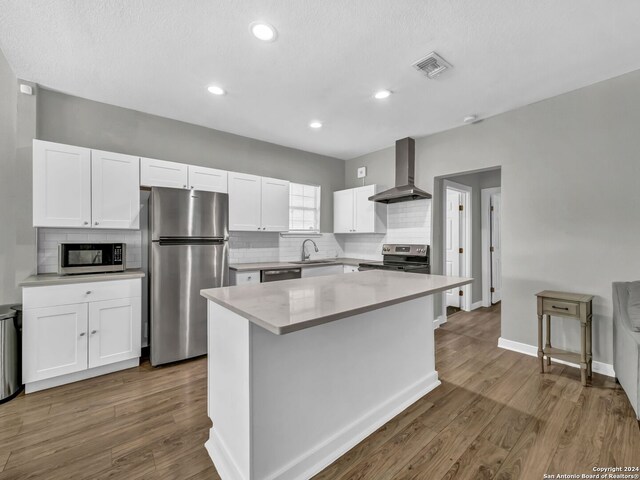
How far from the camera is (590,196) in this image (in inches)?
109

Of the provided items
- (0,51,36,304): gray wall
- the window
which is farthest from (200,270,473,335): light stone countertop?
the window

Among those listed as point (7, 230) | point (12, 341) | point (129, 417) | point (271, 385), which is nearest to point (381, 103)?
point (271, 385)

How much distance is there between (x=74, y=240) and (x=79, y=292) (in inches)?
28.1

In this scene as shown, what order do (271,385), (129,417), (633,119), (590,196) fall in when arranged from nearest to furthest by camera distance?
1. (271,385)
2. (129,417)
3. (633,119)
4. (590,196)

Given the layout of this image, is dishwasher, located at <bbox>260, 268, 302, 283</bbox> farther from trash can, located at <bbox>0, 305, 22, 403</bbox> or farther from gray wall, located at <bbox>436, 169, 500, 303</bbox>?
gray wall, located at <bbox>436, 169, 500, 303</bbox>

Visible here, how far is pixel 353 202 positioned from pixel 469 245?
2.16 m

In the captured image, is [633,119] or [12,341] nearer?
[12,341]

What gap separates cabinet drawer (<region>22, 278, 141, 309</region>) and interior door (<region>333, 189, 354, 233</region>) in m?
3.16

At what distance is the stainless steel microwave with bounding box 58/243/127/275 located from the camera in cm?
260

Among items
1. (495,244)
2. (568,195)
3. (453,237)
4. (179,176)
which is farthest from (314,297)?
(495,244)

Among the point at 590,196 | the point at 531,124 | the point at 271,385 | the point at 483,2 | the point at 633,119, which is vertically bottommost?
the point at 271,385

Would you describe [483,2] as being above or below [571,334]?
above

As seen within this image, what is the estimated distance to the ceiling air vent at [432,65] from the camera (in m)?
→ 2.29

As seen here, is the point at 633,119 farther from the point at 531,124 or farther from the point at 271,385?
the point at 271,385
